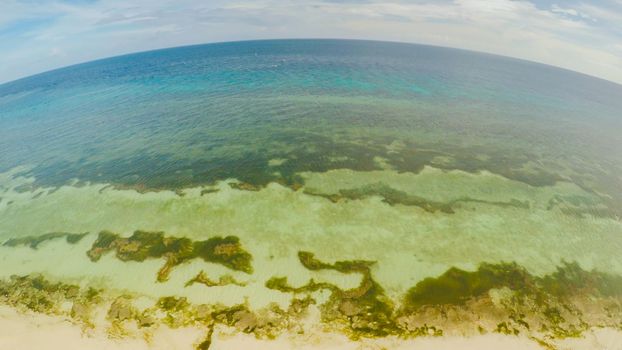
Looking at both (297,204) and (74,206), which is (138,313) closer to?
(297,204)

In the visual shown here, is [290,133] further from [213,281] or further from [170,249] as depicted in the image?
[213,281]

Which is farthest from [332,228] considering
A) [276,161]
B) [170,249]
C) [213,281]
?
[276,161]

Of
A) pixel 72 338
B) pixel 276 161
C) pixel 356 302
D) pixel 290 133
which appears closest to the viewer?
pixel 72 338

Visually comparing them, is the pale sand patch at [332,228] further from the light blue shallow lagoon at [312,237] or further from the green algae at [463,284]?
the green algae at [463,284]

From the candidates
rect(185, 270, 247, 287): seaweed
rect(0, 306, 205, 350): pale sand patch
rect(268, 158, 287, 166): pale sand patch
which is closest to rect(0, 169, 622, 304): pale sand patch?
rect(185, 270, 247, 287): seaweed

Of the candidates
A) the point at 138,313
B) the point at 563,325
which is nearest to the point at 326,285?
the point at 138,313

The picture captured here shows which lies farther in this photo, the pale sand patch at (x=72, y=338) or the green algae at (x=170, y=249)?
the green algae at (x=170, y=249)

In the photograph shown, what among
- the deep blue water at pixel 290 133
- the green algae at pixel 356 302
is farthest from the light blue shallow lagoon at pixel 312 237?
the deep blue water at pixel 290 133
